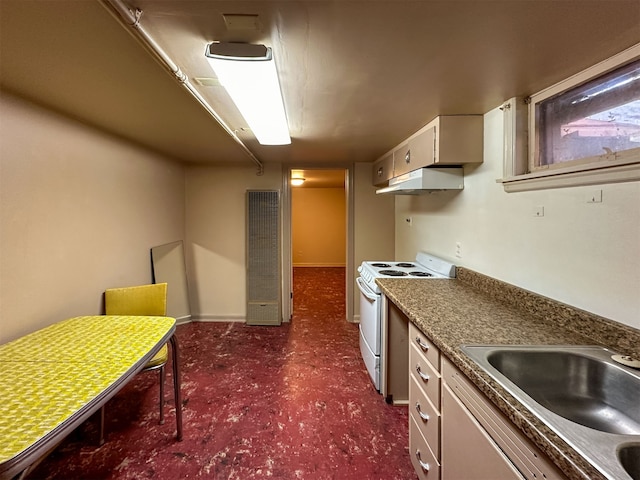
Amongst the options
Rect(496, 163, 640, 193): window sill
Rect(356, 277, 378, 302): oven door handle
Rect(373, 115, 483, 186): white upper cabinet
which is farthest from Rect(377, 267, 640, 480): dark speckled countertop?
Rect(373, 115, 483, 186): white upper cabinet

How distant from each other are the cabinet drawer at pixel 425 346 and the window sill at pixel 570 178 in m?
0.98

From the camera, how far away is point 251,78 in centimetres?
128

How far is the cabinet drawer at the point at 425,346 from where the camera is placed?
131 centimetres

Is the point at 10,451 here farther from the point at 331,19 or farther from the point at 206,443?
the point at 331,19

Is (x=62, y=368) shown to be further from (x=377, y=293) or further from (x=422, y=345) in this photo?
(x=377, y=293)

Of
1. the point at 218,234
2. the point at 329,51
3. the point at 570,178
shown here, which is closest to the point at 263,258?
the point at 218,234

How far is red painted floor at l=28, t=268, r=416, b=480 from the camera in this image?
5.29 feet

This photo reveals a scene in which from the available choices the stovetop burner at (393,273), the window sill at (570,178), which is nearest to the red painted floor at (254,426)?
the stovetop burner at (393,273)

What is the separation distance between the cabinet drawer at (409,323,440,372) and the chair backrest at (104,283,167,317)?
73.1 inches

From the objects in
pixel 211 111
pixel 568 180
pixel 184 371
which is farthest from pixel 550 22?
pixel 184 371

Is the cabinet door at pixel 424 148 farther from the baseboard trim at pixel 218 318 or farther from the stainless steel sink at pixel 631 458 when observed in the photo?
the baseboard trim at pixel 218 318

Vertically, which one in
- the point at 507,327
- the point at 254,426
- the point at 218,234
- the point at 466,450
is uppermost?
the point at 218,234

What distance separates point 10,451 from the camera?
0.78 metres

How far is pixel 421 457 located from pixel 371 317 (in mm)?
1028
